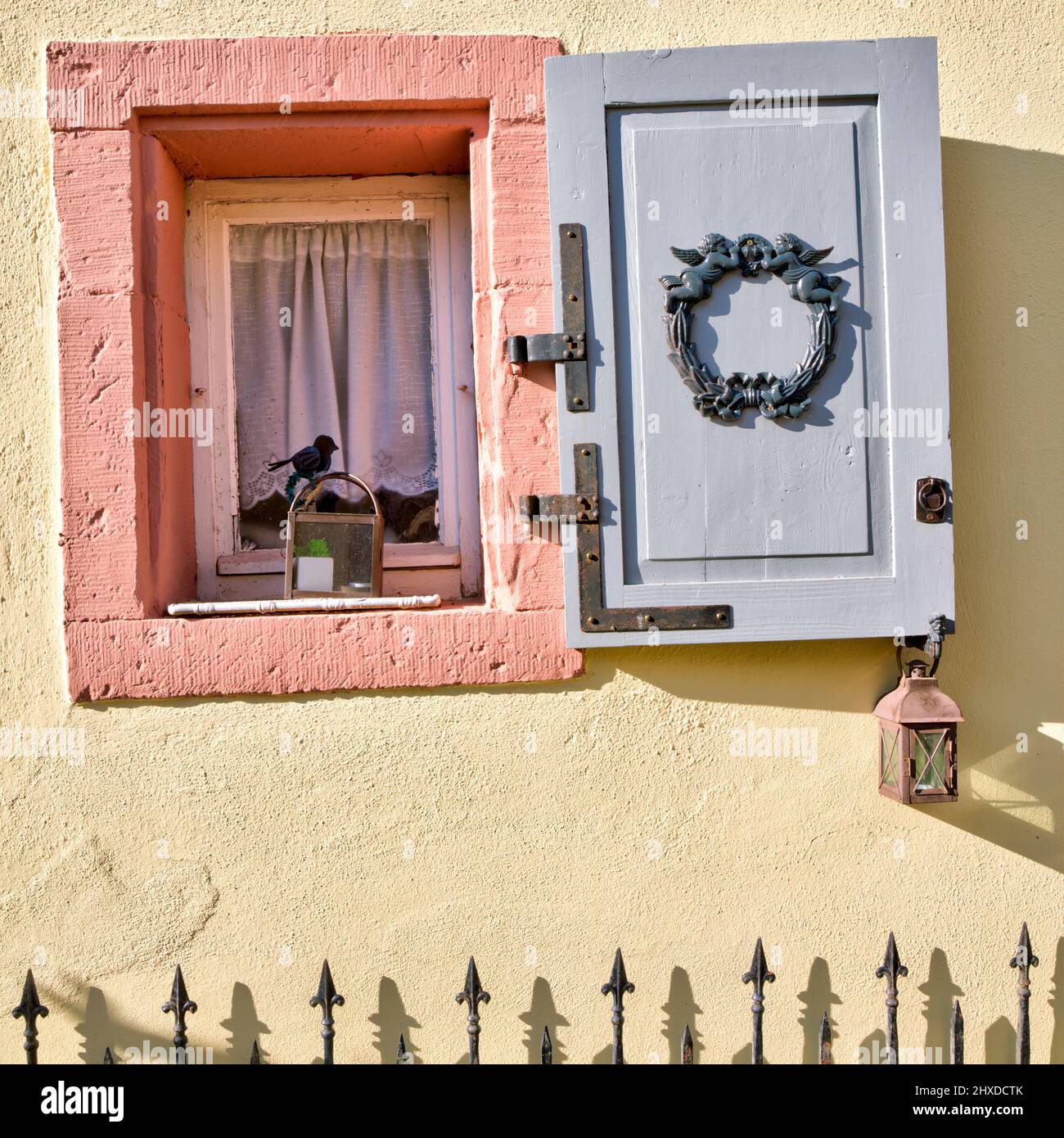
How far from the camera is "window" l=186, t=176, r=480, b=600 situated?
3.01 meters

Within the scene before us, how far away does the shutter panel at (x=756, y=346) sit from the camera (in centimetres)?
258

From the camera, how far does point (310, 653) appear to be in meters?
2.67

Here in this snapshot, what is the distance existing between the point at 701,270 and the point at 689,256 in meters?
0.05

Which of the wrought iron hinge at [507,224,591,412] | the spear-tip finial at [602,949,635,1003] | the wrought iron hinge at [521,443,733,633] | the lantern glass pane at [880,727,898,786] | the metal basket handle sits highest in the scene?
the wrought iron hinge at [507,224,591,412]

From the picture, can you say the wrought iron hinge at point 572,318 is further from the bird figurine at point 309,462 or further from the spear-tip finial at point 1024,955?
the spear-tip finial at point 1024,955

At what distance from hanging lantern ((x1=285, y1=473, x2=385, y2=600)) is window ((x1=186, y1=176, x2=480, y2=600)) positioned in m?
0.22

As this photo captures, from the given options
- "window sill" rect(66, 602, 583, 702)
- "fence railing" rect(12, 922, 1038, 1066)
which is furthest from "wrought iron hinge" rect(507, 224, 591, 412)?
"fence railing" rect(12, 922, 1038, 1066)

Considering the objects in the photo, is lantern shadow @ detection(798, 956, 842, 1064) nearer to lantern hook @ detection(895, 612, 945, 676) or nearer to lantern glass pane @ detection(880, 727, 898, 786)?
lantern glass pane @ detection(880, 727, 898, 786)

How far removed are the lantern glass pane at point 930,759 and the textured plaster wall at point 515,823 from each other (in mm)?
229

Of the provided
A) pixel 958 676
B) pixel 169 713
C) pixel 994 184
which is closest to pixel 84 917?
pixel 169 713

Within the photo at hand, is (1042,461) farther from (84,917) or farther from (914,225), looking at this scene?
(84,917)

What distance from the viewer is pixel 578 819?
2.72 metres

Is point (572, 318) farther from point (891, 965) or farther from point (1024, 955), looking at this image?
point (1024, 955)
